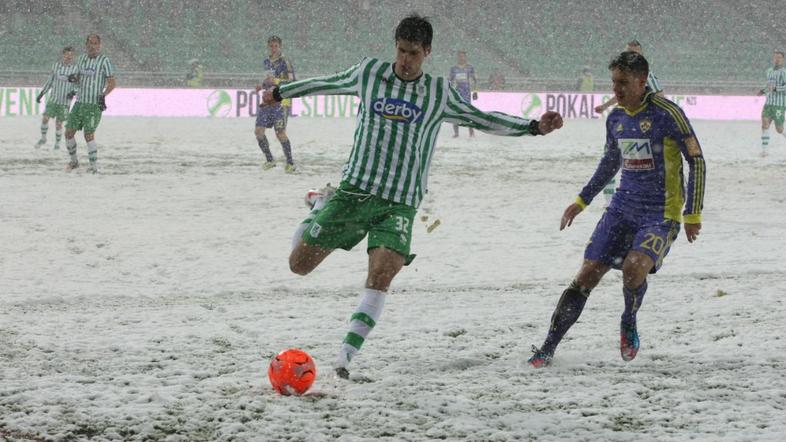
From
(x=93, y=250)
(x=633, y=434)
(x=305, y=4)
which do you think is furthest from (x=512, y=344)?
(x=305, y=4)

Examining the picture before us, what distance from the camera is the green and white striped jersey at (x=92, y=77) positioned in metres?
13.6

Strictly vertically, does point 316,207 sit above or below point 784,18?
below

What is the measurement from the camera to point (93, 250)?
27.4ft

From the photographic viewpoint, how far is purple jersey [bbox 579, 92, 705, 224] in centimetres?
507

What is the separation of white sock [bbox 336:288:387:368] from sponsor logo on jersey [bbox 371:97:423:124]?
857 mm

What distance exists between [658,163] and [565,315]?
90 centimetres

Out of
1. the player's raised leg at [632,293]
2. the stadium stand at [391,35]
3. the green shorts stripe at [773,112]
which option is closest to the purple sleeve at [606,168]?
the player's raised leg at [632,293]

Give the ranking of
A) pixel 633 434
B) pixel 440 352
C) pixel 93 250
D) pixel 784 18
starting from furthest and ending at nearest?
pixel 784 18, pixel 93 250, pixel 440 352, pixel 633 434

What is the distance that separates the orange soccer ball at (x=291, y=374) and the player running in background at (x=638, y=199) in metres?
1.24

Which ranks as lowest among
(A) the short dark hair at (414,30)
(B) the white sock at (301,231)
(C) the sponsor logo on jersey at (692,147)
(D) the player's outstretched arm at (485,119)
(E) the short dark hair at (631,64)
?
(B) the white sock at (301,231)

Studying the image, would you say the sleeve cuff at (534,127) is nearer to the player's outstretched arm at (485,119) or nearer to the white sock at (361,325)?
the player's outstretched arm at (485,119)

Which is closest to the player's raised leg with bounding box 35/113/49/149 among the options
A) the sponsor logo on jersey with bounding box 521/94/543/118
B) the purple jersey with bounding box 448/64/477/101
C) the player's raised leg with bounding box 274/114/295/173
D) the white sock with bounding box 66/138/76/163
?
the white sock with bounding box 66/138/76/163

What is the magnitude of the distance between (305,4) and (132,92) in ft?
41.1

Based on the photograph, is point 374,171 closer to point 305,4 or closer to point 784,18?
point 305,4
